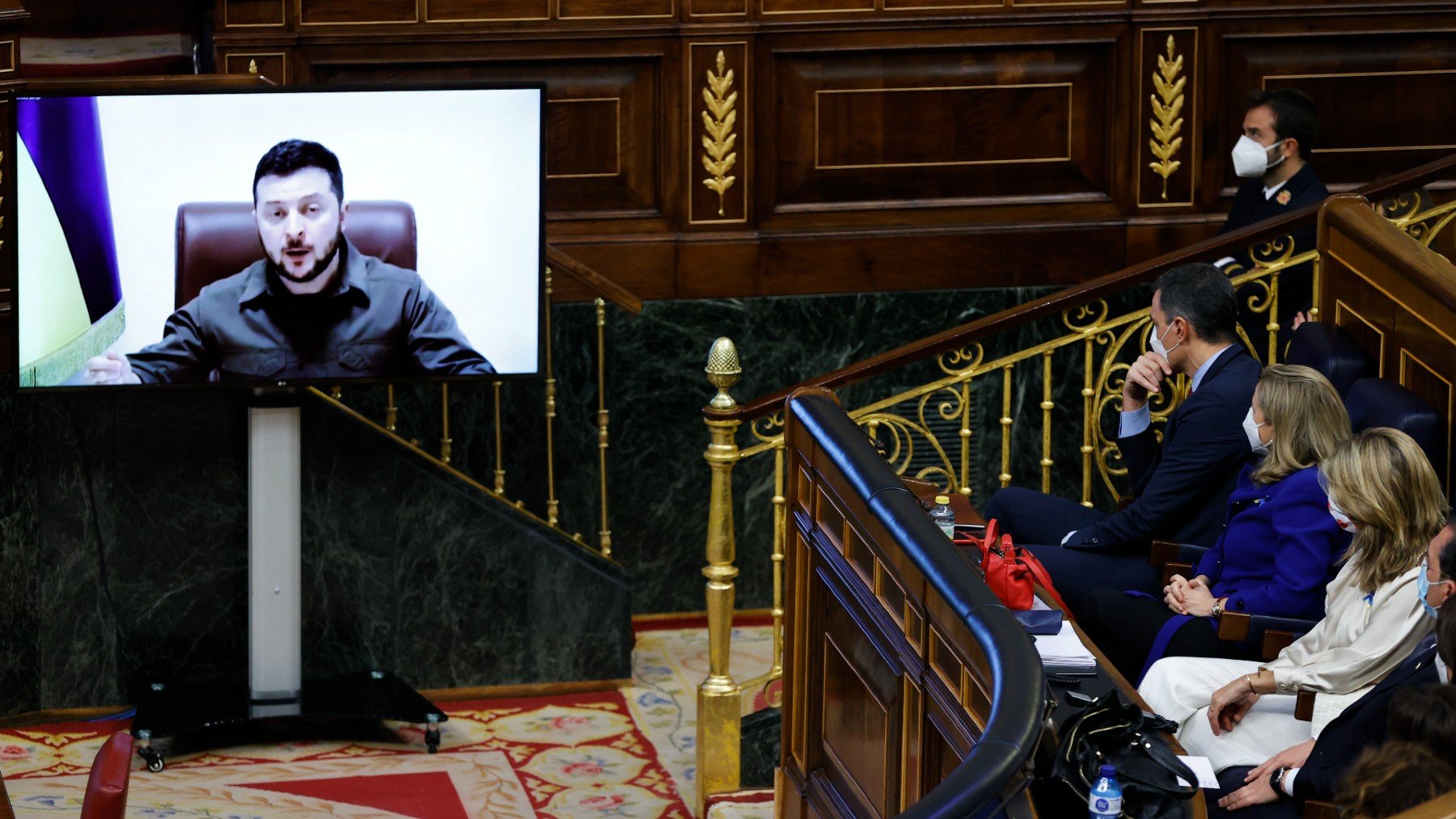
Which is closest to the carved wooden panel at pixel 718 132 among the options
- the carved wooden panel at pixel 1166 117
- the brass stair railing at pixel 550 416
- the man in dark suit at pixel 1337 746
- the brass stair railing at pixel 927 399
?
the brass stair railing at pixel 550 416

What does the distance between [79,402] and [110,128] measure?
3.30 feet

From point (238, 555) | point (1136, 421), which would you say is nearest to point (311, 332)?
point (238, 555)

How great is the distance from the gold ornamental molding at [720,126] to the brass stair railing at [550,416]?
0.63 meters

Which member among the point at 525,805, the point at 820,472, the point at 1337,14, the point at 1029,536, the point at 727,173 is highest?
the point at 1337,14

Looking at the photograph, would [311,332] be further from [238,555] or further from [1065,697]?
[1065,697]

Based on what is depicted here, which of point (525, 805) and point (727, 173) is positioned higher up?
point (727, 173)

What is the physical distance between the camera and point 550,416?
22.4 ft

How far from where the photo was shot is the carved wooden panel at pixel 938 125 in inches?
290

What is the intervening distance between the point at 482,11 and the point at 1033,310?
2676mm

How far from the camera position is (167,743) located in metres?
6.01

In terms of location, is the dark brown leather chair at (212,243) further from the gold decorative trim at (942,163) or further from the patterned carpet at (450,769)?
the gold decorative trim at (942,163)

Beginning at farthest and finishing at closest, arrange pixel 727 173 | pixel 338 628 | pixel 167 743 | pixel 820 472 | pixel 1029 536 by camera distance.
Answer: pixel 727 173, pixel 338 628, pixel 167 743, pixel 1029 536, pixel 820 472

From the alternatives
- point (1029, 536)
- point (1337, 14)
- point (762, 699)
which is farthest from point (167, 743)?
point (1337, 14)

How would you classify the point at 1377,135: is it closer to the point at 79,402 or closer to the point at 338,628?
the point at 338,628
